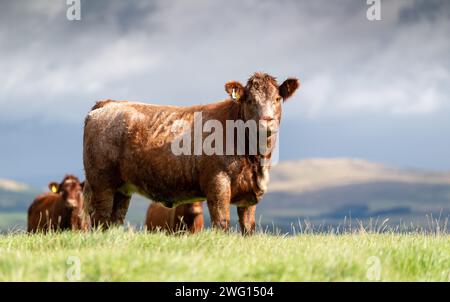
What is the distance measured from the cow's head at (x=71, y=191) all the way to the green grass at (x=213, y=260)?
29.1ft

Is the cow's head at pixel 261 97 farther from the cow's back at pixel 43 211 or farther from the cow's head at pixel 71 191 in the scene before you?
the cow's back at pixel 43 211

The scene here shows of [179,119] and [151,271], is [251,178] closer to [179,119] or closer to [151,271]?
[179,119]

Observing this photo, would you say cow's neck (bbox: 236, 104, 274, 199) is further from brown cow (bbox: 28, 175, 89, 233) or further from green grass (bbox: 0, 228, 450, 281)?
brown cow (bbox: 28, 175, 89, 233)

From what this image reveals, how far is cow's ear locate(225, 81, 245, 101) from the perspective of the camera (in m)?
10.9

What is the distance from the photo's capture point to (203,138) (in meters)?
11.2

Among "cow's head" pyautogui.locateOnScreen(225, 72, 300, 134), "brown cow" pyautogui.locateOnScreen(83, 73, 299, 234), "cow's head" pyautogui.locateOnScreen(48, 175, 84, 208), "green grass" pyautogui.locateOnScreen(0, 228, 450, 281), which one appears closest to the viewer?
"green grass" pyautogui.locateOnScreen(0, 228, 450, 281)

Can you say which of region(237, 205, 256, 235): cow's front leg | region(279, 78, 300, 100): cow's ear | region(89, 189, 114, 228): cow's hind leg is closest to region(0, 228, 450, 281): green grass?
region(237, 205, 256, 235): cow's front leg

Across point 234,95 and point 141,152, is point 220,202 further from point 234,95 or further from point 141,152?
point 141,152

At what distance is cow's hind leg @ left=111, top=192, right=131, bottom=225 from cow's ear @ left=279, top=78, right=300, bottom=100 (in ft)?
11.1

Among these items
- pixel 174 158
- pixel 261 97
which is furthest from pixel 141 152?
pixel 261 97

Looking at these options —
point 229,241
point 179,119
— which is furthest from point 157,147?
point 229,241

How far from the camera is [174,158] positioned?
37.2 ft

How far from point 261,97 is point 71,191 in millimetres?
9070

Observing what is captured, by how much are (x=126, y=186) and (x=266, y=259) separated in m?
5.07
